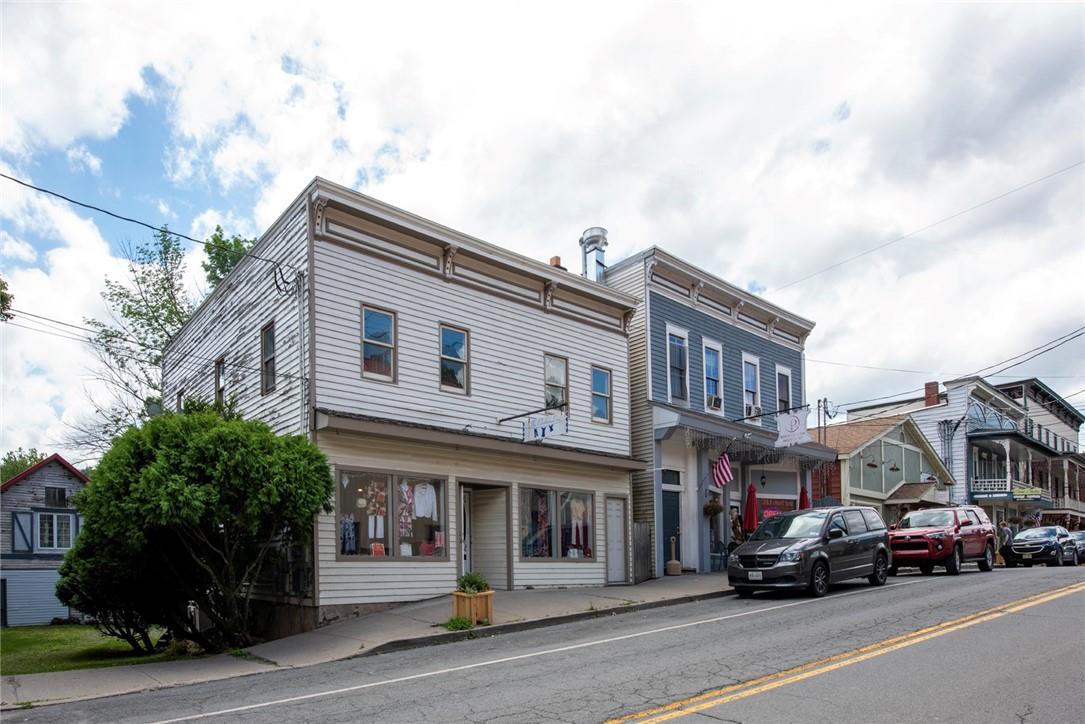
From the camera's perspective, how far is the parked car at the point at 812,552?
17.0 meters

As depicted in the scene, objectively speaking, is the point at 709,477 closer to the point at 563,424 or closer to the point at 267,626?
the point at 563,424

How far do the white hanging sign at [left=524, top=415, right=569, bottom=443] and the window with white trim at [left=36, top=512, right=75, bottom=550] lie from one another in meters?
26.5

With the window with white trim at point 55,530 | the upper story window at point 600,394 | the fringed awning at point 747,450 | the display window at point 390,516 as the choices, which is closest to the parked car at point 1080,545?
the fringed awning at point 747,450

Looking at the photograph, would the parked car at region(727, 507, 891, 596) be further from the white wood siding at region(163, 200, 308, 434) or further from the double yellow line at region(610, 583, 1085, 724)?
the white wood siding at region(163, 200, 308, 434)

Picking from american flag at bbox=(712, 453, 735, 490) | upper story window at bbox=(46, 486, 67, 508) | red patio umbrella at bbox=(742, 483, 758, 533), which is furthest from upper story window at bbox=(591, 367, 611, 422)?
upper story window at bbox=(46, 486, 67, 508)

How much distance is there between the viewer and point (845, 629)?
12250 millimetres

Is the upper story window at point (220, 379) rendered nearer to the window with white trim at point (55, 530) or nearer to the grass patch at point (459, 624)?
the grass patch at point (459, 624)

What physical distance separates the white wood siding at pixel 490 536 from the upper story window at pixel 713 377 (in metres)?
9.03

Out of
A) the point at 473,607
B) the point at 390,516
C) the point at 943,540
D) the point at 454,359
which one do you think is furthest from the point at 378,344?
the point at 943,540

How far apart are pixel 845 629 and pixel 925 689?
3.92 metres

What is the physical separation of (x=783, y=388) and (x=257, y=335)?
59.4ft

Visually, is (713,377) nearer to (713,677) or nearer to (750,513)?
(750,513)

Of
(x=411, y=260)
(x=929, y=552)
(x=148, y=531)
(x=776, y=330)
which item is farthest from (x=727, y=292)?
(x=148, y=531)

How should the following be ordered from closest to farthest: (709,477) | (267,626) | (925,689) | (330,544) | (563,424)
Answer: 1. (925,689)
2. (330,544)
3. (267,626)
4. (563,424)
5. (709,477)
